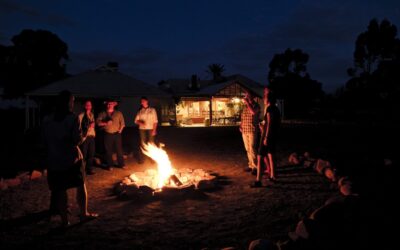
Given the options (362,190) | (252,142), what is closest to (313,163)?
(252,142)

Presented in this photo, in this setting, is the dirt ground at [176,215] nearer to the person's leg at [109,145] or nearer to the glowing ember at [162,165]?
the person's leg at [109,145]

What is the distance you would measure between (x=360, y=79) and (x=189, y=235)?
35417mm

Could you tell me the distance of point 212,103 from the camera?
34219 mm

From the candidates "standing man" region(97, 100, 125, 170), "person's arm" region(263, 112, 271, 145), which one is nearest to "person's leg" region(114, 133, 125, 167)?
"standing man" region(97, 100, 125, 170)

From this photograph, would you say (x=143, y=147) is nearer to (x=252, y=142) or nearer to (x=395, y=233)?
(x=252, y=142)

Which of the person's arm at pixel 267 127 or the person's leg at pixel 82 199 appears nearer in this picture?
the person's leg at pixel 82 199

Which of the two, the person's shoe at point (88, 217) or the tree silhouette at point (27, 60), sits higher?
the tree silhouette at point (27, 60)

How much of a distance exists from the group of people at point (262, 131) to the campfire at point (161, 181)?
1.12 meters

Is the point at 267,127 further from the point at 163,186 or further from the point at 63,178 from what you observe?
the point at 63,178

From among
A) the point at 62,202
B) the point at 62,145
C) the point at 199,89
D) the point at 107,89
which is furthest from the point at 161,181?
the point at 199,89

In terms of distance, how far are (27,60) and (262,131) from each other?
33628 millimetres

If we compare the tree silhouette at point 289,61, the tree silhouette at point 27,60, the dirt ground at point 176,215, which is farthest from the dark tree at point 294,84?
the dirt ground at point 176,215

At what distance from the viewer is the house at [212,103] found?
30.2 m

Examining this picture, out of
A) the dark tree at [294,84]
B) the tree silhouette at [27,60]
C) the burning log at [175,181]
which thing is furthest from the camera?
the dark tree at [294,84]
